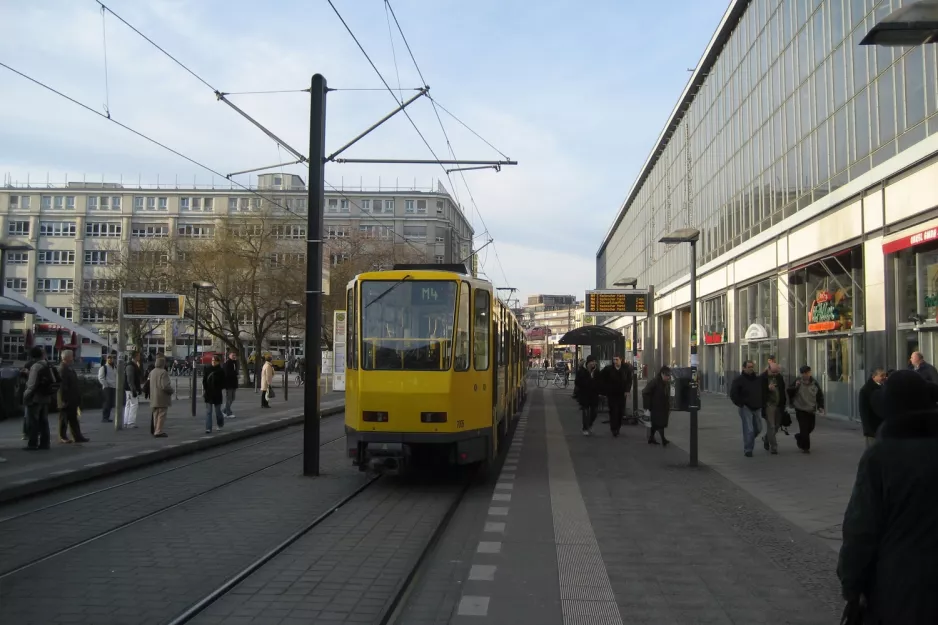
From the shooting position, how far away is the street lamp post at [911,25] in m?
7.47

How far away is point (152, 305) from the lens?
19.9m

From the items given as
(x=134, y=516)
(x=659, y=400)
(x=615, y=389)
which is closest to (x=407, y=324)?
(x=134, y=516)

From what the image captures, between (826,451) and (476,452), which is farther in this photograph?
(826,451)

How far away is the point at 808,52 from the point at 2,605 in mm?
27898

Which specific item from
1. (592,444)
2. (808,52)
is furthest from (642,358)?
(592,444)

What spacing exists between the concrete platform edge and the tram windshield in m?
4.50

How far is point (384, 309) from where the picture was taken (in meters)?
11.6

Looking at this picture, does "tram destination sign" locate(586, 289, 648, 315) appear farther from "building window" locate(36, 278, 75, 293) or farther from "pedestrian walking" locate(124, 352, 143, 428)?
"building window" locate(36, 278, 75, 293)

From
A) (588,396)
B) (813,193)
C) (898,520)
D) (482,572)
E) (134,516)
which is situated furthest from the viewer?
(813,193)

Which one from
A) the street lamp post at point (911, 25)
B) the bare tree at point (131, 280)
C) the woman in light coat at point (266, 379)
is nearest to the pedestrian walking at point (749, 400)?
the street lamp post at point (911, 25)

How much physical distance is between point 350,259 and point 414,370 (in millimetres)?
39108

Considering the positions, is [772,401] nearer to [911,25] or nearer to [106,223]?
[911,25]

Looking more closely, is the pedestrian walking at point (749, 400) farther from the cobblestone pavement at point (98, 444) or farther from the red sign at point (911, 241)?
the cobblestone pavement at point (98, 444)

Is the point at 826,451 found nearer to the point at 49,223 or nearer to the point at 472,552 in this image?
the point at 472,552
